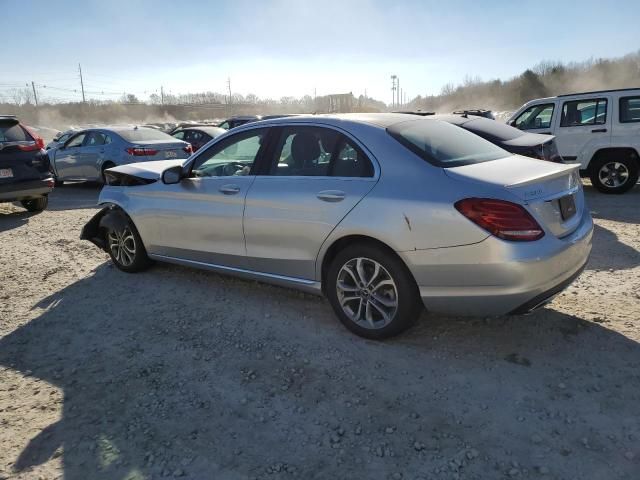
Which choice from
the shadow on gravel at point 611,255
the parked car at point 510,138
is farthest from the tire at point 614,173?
the shadow on gravel at point 611,255

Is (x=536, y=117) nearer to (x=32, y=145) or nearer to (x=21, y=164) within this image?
(x=32, y=145)

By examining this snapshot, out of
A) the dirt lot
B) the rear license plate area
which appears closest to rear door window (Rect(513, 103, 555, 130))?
the dirt lot

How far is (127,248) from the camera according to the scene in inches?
215

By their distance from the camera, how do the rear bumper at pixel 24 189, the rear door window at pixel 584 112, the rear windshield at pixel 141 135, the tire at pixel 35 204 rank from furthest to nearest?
the rear windshield at pixel 141 135, the tire at pixel 35 204, the rear door window at pixel 584 112, the rear bumper at pixel 24 189

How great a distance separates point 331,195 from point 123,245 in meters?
2.90

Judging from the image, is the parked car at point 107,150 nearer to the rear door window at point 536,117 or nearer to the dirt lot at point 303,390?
the dirt lot at point 303,390

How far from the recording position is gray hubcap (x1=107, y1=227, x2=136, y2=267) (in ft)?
17.8

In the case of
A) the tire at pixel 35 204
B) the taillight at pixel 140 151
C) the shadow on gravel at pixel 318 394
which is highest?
the taillight at pixel 140 151

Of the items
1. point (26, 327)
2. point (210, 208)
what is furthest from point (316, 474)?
point (26, 327)

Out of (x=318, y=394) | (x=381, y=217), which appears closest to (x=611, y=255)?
(x=381, y=217)

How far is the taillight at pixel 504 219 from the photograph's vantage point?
3.01 meters

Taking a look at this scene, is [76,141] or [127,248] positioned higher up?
[76,141]

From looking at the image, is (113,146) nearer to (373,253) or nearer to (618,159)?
(373,253)

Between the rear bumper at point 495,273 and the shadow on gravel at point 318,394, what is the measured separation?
1.47 feet
